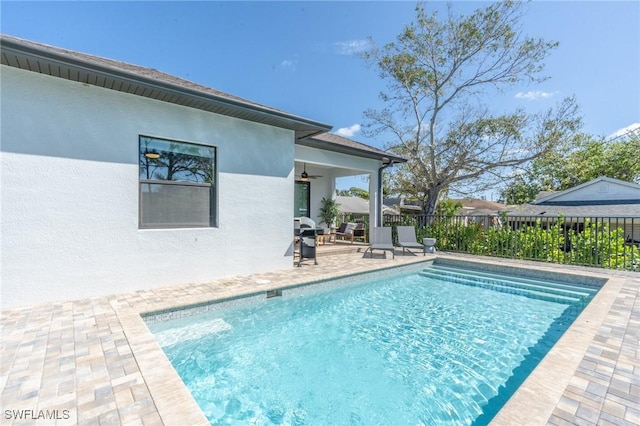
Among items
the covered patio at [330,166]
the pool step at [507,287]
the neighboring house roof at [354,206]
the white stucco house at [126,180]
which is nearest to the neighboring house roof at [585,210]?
the neighboring house roof at [354,206]

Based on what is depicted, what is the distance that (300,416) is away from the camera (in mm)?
2709

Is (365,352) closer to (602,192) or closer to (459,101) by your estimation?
(459,101)

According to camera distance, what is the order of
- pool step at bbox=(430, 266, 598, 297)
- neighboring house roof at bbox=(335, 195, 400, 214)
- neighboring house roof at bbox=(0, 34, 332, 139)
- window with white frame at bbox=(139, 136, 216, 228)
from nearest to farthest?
neighboring house roof at bbox=(0, 34, 332, 139)
window with white frame at bbox=(139, 136, 216, 228)
pool step at bbox=(430, 266, 598, 297)
neighboring house roof at bbox=(335, 195, 400, 214)

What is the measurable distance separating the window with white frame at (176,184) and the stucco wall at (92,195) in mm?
189

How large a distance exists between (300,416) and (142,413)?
135 centimetres

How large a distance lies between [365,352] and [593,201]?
23.9 meters

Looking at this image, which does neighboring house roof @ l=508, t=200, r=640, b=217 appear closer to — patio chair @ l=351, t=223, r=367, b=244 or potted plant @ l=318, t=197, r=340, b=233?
patio chair @ l=351, t=223, r=367, b=244

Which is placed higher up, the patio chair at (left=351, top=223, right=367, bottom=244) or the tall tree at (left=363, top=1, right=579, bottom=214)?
the tall tree at (left=363, top=1, right=579, bottom=214)

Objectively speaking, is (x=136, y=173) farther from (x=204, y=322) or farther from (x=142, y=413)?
(x=142, y=413)

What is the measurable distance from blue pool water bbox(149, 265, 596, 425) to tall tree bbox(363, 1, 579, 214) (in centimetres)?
695

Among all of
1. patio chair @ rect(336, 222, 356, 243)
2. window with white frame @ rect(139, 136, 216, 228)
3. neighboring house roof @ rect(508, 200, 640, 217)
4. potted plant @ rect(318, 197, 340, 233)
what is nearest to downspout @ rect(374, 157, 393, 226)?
patio chair @ rect(336, 222, 356, 243)

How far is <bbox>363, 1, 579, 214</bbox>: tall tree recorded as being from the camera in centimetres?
1102

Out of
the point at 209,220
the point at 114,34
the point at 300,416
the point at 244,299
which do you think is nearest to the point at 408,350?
the point at 300,416

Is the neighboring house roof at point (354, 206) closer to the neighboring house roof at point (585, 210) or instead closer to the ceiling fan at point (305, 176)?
the ceiling fan at point (305, 176)
